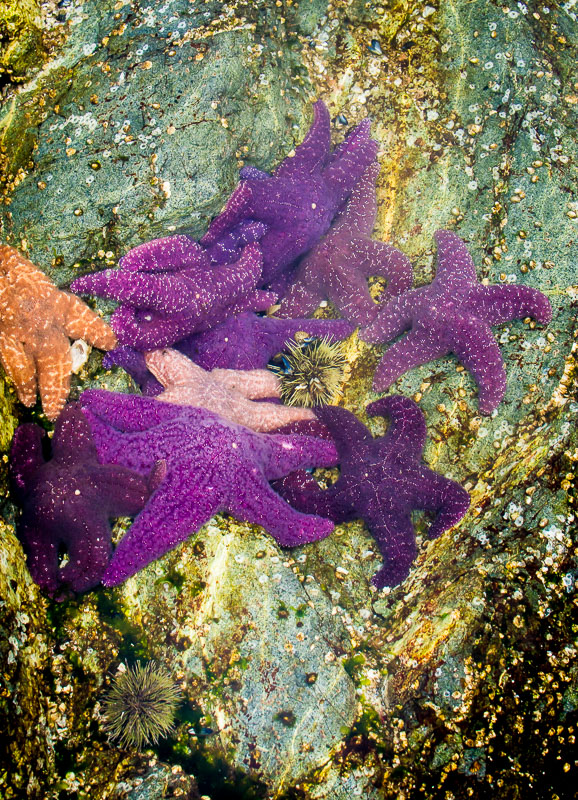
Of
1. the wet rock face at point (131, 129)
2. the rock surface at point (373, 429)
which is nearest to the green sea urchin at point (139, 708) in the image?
the rock surface at point (373, 429)

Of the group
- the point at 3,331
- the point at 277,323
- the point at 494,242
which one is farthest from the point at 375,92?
the point at 3,331

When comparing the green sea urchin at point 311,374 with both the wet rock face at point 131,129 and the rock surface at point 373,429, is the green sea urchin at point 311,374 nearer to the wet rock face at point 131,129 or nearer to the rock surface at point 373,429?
the rock surface at point 373,429

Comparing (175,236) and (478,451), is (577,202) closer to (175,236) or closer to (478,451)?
(478,451)

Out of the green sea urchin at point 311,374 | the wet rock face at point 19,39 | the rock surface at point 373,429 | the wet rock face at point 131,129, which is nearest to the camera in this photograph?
the rock surface at point 373,429

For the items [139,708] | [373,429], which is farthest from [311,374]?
[139,708]

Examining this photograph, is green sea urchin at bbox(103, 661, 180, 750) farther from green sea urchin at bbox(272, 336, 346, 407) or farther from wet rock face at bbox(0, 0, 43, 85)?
wet rock face at bbox(0, 0, 43, 85)
